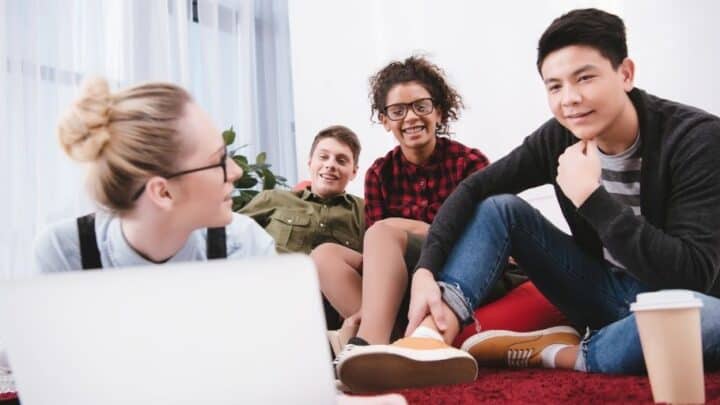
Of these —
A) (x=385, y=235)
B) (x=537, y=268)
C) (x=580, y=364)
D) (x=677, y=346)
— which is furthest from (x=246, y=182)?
(x=677, y=346)

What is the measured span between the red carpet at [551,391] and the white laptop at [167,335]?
1.61 ft

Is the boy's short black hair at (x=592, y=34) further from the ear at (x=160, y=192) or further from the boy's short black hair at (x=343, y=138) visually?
the boy's short black hair at (x=343, y=138)

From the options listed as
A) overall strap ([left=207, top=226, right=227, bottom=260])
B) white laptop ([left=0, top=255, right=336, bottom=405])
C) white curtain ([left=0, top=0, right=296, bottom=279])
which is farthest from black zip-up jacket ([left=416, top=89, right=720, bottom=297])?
white curtain ([left=0, top=0, right=296, bottom=279])

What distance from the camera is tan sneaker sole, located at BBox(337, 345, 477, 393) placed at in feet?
3.59

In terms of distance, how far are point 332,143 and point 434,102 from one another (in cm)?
31

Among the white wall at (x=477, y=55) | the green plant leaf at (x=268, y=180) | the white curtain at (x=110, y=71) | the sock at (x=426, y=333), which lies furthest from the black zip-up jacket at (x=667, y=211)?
the white curtain at (x=110, y=71)

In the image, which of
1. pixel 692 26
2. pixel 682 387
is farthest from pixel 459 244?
pixel 692 26

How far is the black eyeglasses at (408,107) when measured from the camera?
1.89 m

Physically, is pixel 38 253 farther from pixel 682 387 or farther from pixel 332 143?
pixel 332 143

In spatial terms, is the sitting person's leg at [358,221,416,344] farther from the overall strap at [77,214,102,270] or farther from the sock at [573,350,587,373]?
the overall strap at [77,214,102,270]

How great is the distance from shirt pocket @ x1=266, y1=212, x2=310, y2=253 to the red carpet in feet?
2.62

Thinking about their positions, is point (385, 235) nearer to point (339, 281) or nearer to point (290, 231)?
point (339, 281)

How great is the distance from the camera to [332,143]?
6.70ft

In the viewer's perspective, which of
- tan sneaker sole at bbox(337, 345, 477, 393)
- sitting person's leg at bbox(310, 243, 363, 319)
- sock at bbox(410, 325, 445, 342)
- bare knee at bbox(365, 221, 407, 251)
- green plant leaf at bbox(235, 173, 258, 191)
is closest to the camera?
tan sneaker sole at bbox(337, 345, 477, 393)
